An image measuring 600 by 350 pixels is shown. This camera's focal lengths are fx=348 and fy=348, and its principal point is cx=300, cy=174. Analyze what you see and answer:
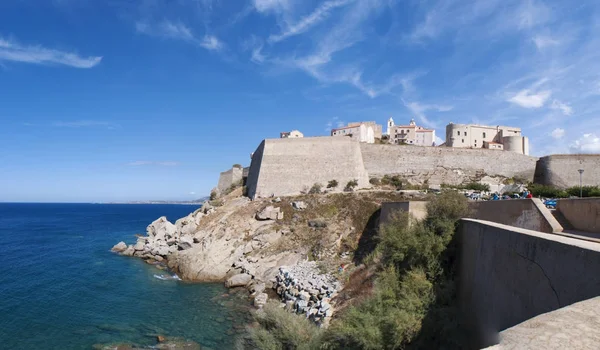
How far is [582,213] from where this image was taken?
9695 mm

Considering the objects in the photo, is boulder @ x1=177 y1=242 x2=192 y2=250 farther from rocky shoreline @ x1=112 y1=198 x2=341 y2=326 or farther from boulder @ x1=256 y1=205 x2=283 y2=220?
boulder @ x1=256 y1=205 x2=283 y2=220

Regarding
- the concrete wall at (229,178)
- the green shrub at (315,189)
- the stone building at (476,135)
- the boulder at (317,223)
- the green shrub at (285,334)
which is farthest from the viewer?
the concrete wall at (229,178)

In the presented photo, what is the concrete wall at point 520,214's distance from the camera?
382 inches

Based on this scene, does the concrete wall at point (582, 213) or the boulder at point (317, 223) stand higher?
the concrete wall at point (582, 213)

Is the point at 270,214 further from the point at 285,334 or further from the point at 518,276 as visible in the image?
the point at 518,276

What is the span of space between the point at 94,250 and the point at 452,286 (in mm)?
30662

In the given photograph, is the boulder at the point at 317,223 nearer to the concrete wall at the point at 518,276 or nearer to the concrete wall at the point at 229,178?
the concrete wall at the point at 518,276

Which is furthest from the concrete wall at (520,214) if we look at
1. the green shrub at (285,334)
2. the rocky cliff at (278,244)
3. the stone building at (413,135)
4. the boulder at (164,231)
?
the stone building at (413,135)

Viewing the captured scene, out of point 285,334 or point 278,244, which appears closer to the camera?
point 285,334

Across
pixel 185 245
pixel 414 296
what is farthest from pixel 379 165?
pixel 414 296

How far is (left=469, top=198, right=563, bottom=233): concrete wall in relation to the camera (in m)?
9.70

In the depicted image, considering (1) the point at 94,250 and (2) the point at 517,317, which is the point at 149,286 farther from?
(2) the point at 517,317

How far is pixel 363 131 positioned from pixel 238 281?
32.9 metres

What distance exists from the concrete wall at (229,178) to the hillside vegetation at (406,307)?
32.1 m
